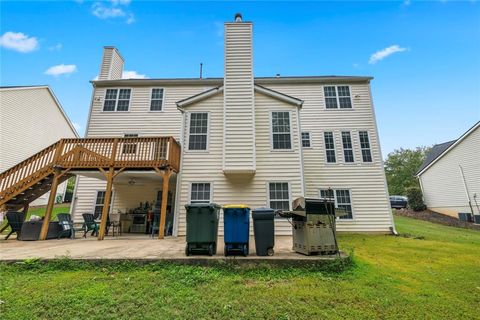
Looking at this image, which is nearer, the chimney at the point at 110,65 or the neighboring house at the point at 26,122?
the chimney at the point at 110,65

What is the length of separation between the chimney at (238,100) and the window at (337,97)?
5.35 m

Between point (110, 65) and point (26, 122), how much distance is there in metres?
8.97

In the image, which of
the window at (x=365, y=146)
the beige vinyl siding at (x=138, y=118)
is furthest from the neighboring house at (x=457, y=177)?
the beige vinyl siding at (x=138, y=118)

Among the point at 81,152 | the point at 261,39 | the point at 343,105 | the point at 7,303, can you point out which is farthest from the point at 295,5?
the point at 7,303

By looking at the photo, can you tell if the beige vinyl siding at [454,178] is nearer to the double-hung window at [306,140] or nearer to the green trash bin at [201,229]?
the double-hung window at [306,140]

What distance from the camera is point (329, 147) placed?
1166 cm

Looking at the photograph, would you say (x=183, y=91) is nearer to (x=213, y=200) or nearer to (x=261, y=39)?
(x=261, y=39)

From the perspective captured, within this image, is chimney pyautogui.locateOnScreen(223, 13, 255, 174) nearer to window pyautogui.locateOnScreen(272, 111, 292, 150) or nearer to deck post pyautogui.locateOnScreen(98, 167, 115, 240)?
window pyautogui.locateOnScreen(272, 111, 292, 150)

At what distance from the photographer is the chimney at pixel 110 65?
13.1 metres

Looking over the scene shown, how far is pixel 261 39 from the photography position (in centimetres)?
1121

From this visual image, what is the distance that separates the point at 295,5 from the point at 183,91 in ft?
27.9

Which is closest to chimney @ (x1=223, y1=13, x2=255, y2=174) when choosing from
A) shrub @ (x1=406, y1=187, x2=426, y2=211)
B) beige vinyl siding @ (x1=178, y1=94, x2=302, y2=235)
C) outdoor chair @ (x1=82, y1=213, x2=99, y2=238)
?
beige vinyl siding @ (x1=178, y1=94, x2=302, y2=235)

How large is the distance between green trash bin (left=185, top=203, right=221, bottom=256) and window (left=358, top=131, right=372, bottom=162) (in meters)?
9.74

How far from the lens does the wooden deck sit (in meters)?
8.27
